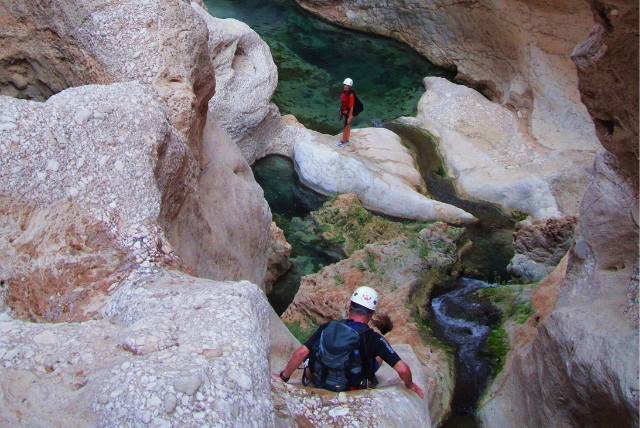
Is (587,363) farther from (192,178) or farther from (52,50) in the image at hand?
(52,50)

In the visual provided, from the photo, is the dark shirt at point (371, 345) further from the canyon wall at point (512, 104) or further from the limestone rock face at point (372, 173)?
the canyon wall at point (512, 104)

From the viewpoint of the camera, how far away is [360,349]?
13.7 feet

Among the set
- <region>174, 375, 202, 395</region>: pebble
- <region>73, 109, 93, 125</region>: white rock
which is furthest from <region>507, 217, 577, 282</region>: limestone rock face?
<region>174, 375, 202, 395</region>: pebble

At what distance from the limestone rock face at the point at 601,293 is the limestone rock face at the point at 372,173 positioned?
4797mm

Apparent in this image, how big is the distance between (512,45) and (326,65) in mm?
4081

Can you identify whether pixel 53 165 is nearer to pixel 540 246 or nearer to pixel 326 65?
pixel 540 246

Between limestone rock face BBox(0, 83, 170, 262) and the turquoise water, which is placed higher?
limestone rock face BBox(0, 83, 170, 262)

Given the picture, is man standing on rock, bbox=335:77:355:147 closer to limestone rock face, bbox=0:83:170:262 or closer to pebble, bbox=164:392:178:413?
limestone rock face, bbox=0:83:170:262

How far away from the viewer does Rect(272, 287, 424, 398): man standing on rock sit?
4152 mm

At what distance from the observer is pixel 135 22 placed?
559cm

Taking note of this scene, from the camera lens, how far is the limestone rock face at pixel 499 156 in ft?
35.4

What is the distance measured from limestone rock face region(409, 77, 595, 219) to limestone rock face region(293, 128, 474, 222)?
2.85ft

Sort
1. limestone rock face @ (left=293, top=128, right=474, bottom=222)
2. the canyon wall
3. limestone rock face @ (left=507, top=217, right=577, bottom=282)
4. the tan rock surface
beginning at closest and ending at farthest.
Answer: the tan rock surface → limestone rock face @ (left=507, top=217, right=577, bottom=282) → limestone rock face @ (left=293, top=128, right=474, bottom=222) → the canyon wall

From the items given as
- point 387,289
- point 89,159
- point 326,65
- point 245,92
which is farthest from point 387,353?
point 326,65
